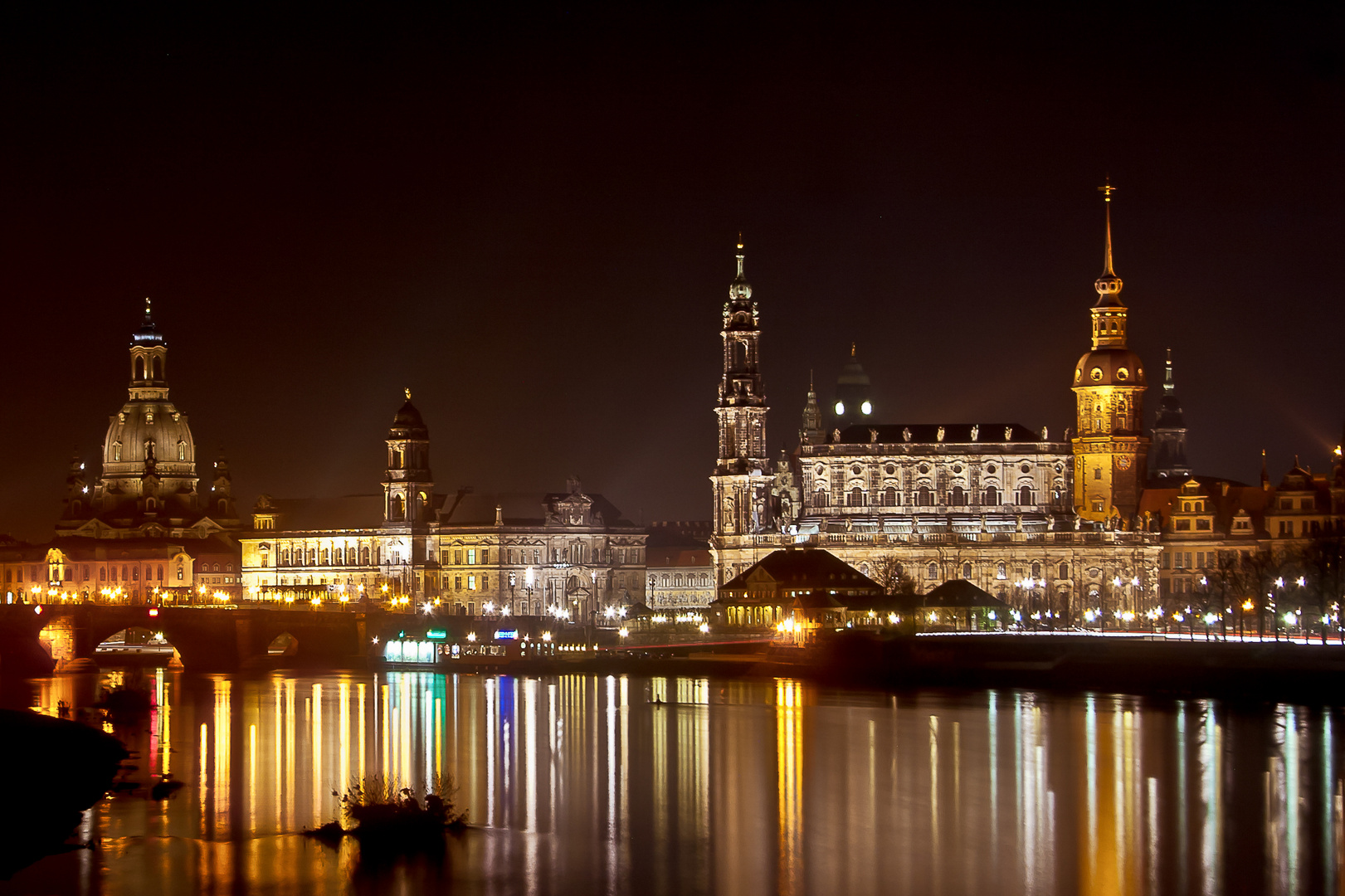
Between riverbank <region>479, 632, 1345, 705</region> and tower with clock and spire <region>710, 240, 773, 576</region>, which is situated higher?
tower with clock and spire <region>710, 240, 773, 576</region>

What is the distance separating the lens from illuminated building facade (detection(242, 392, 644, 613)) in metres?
160

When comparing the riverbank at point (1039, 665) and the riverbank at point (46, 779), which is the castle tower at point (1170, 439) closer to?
the riverbank at point (1039, 665)

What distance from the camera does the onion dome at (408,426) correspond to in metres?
161

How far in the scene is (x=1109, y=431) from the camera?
145 m

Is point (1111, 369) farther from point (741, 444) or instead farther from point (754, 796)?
point (754, 796)

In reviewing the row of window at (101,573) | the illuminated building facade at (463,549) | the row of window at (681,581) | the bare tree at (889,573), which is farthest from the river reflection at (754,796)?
the row of window at (101,573)

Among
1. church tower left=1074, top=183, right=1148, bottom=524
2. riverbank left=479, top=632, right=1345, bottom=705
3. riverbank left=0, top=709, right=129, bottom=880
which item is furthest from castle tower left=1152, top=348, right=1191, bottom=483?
riverbank left=0, top=709, right=129, bottom=880

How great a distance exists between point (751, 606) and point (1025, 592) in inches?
779

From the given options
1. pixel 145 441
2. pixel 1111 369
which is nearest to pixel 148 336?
pixel 145 441

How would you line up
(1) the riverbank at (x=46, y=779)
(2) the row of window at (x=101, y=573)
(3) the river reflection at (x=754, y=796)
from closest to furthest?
1. (3) the river reflection at (x=754, y=796)
2. (1) the riverbank at (x=46, y=779)
3. (2) the row of window at (x=101, y=573)

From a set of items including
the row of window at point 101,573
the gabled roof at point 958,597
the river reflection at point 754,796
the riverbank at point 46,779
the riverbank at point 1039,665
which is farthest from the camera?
the row of window at point 101,573

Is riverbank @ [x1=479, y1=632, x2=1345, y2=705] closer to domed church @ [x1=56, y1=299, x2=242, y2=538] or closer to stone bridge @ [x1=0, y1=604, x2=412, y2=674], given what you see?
stone bridge @ [x1=0, y1=604, x2=412, y2=674]

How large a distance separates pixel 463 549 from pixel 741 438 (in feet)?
86.1

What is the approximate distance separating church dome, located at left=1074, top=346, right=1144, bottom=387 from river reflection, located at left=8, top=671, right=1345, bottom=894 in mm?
53764
